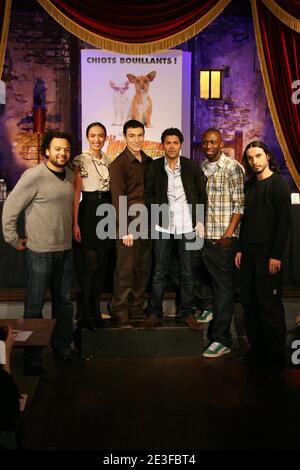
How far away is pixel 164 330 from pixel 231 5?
11.9 feet

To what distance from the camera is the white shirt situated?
4.18 meters

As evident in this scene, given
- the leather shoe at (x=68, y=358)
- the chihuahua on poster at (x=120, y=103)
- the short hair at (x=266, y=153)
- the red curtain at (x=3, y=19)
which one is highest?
the red curtain at (x=3, y=19)

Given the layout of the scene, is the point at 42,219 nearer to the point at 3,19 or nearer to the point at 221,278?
the point at 221,278

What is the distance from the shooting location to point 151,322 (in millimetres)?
4242

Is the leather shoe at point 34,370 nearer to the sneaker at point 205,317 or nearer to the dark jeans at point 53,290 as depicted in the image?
the dark jeans at point 53,290

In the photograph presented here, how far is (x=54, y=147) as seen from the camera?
379 cm

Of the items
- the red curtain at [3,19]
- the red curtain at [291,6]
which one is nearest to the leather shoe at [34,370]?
the red curtain at [3,19]

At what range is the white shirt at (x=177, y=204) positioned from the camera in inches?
165

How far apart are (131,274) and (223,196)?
784 millimetres

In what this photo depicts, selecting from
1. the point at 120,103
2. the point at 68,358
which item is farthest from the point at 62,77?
the point at 68,358

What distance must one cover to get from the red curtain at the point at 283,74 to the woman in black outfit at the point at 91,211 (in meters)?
1.95

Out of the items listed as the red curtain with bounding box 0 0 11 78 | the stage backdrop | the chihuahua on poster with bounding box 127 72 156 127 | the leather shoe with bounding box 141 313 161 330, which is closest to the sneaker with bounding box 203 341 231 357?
the leather shoe with bounding box 141 313 161 330

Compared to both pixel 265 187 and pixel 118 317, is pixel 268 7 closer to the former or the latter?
pixel 265 187

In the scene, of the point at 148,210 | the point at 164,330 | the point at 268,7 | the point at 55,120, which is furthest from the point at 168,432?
the point at 55,120
